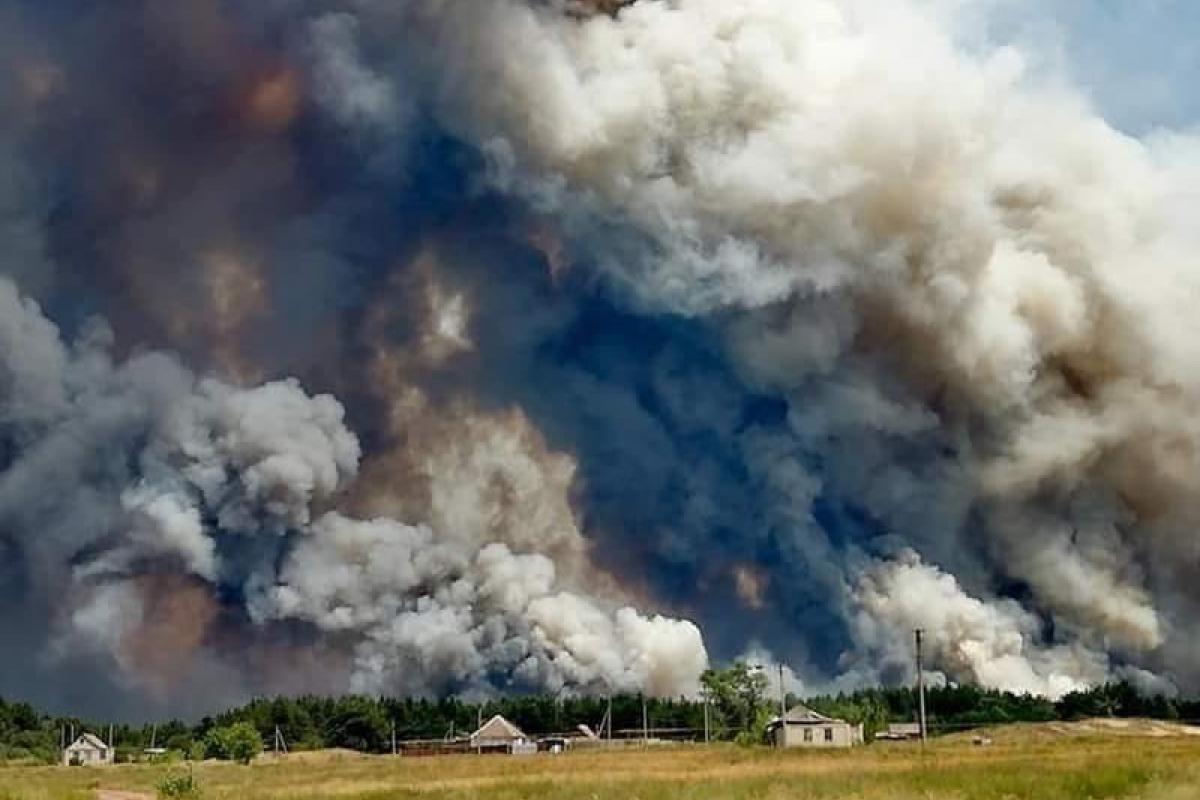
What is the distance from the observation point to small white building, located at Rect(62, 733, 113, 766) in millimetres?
126900

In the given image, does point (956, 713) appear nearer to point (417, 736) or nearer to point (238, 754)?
point (417, 736)

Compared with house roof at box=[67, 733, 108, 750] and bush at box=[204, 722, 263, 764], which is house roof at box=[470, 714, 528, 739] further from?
house roof at box=[67, 733, 108, 750]

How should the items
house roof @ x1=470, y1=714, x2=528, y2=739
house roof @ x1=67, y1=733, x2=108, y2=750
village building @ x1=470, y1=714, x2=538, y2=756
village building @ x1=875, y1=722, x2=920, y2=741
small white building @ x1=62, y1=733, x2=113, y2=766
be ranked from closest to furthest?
village building @ x1=875, y1=722, x2=920, y2=741 → village building @ x1=470, y1=714, x2=538, y2=756 → house roof @ x1=470, y1=714, x2=528, y2=739 → small white building @ x1=62, y1=733, x2=113, y2=766 → house roof @ x1=67, y1=733, x2=108, y2=750

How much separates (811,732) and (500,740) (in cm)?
3279

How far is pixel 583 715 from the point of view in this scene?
151 meters

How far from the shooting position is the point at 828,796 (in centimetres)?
3173

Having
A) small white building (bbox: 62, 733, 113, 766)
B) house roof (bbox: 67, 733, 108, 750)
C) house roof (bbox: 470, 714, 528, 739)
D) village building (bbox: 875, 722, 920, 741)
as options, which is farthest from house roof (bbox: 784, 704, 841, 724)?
house roof (bbox: 67, 733, 108, 750)

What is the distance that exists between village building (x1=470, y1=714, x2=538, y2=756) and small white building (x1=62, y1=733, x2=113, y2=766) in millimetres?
34240

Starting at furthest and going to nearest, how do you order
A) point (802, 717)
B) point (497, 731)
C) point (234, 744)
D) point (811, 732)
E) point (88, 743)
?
point (88, 743) < point (497, 731) < point (802, 717) < point (811, 732) < point (234, 744)

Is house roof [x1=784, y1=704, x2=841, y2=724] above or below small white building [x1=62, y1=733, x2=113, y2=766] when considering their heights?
above

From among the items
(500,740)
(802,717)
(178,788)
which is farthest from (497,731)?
(178,788)

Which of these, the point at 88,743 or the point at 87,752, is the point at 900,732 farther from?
the point at 88,743

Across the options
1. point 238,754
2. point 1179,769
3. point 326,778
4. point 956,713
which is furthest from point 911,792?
point 956,713

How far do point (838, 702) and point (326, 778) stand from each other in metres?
86.7
